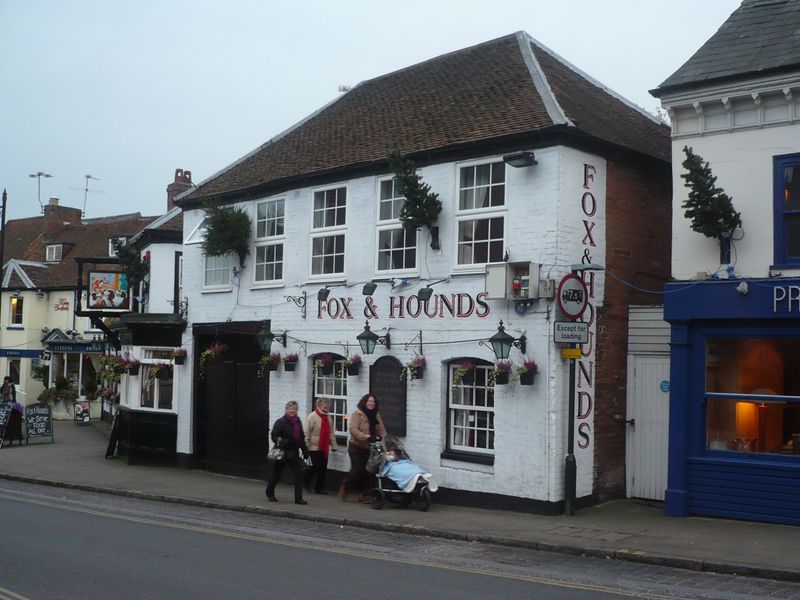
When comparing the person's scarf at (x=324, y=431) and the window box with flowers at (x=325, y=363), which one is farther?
the window box with flowers at (x=325, y=363)

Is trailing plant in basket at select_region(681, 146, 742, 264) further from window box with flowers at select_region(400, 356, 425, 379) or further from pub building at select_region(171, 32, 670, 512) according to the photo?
window box with flowers at select_region(400, 356, 425, 379)

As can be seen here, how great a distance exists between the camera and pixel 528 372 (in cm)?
1380

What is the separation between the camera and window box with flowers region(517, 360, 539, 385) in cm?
1380

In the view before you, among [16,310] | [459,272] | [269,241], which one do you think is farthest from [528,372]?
[16,310]

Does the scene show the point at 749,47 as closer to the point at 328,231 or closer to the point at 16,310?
the point at 328,231

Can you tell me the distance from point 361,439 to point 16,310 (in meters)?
33.6

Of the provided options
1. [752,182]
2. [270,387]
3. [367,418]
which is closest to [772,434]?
[752,182]

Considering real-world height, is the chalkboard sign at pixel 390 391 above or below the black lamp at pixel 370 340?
below

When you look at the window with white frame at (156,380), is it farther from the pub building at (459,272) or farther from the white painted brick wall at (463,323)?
Result: the white painted brick wall at (463,323)

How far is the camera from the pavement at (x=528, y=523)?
10414 millimetres

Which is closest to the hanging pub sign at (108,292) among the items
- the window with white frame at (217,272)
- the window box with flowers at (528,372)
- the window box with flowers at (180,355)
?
the window box with flowers at (180,355)

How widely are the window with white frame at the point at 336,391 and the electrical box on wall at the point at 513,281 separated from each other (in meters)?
4.07

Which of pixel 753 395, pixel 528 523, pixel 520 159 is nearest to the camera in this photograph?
pixel 753 395

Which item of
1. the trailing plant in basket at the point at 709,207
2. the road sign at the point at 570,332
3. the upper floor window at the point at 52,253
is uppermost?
the upper floor window at the point at 52,253
